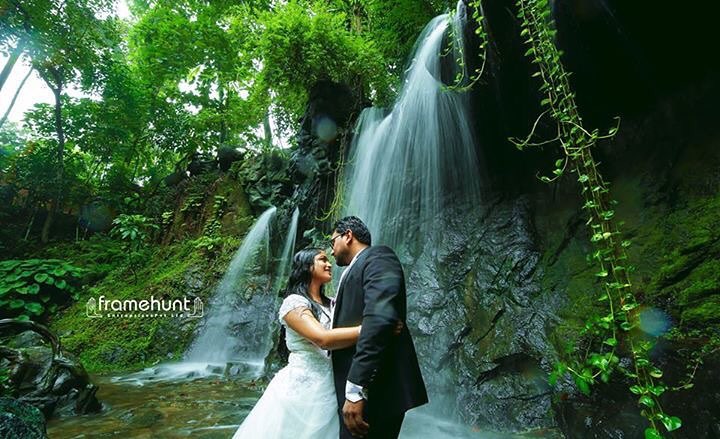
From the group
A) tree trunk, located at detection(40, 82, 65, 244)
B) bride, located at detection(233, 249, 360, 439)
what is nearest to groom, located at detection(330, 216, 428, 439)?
bride, located at detection(233, 249, 360, 439)

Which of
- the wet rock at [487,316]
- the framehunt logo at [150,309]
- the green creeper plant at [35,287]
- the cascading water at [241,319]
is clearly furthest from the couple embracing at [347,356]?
the green creeper plant at [35,287]

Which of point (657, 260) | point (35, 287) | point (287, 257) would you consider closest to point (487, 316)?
point (657, 260)

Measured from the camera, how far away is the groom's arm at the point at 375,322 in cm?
175

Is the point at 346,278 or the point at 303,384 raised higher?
the point at 346,278

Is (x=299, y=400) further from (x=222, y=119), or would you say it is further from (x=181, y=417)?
(x=222, y=119)

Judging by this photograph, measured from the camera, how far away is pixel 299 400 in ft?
6.87

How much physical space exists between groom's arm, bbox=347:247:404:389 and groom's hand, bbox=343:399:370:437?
11 centimetres

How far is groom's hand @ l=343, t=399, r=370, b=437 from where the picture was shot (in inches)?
70.1

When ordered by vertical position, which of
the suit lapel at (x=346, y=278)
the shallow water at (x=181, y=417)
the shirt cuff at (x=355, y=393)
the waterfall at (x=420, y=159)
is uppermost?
the waterfall at (x=420, y=159)

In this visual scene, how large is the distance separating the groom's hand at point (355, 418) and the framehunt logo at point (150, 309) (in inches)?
334

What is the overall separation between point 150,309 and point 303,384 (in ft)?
29.3

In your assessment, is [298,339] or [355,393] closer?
[355,393]

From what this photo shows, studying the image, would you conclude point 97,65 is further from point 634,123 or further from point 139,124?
point 634,123

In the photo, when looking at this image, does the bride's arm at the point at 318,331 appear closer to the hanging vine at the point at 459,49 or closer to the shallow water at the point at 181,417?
the shallow water at the point at 181,417
